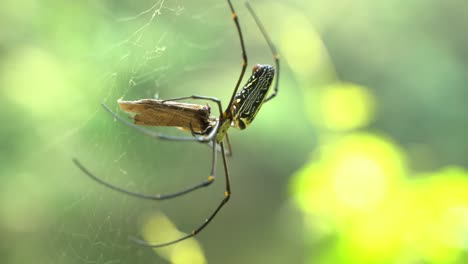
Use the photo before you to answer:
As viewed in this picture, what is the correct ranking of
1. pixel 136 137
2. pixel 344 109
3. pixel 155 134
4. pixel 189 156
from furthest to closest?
pixel 189 156 → pixel 344 109 → pixel 136 137 → pixel 155 134

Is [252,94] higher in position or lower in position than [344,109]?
higher

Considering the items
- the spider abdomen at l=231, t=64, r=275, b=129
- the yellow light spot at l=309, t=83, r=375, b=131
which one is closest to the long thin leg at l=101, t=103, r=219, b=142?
the spider abdomen at l=231, t=64, r=275, b=129

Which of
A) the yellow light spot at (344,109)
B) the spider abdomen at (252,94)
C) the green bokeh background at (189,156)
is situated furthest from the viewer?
the yellow light spot at (344,109)

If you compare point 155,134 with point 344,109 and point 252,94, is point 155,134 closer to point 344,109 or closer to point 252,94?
point 252,94

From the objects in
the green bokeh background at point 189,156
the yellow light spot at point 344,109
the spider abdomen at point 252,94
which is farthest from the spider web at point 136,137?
the yellow light spot at point 344,109

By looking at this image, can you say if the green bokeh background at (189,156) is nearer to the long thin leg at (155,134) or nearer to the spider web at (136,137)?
the spider web at (136,137)

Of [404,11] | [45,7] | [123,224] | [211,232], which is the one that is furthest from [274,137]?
[404,11]

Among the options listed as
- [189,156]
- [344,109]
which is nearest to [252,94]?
[344,109]

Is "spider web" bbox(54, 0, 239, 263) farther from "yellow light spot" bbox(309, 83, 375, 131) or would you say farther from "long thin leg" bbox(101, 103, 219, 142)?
"yellow light spot" bbox(309, 83, 375, 131)

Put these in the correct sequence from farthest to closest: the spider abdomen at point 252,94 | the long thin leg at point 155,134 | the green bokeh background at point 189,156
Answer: the green bokeh background at point 189,156, the spider abdomen at point 252,94, the long thin leg at point 155,134
